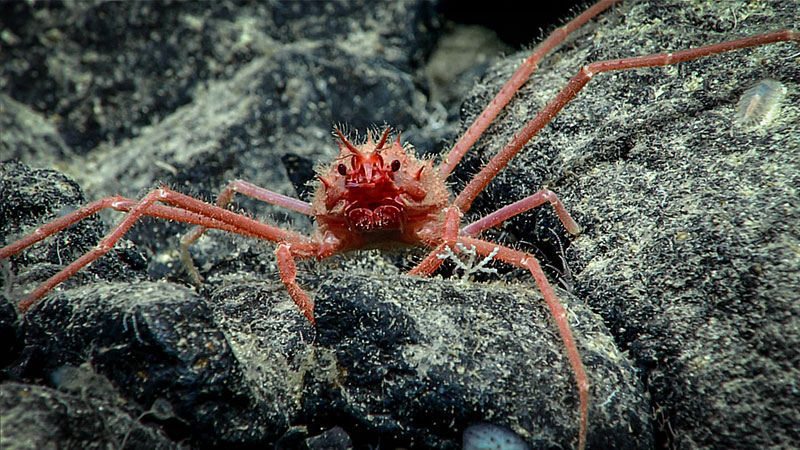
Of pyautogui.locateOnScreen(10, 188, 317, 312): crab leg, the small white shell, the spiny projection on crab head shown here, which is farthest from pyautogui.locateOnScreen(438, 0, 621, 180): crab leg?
the small white shell

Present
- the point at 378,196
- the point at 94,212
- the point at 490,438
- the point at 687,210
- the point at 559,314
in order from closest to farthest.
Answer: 1. the point at 490,438
2. the point at 559,314
3. the point at 687,210
4. the point at 94,212
5. the point at 378,196

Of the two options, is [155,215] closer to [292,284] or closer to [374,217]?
[292,284]

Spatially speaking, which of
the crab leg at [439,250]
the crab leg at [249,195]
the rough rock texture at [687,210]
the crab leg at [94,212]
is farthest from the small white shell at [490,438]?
the crab leg at [249,195]

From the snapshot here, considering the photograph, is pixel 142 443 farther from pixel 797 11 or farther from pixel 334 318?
pixel 797 11

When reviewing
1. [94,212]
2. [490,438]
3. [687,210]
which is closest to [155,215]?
[94,212]

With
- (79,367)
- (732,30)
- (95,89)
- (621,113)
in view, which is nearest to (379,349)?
(79,367)

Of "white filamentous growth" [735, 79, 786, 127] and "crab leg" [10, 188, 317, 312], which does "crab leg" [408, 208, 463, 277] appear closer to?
"crab leg" [10, 188, 317, 312]
